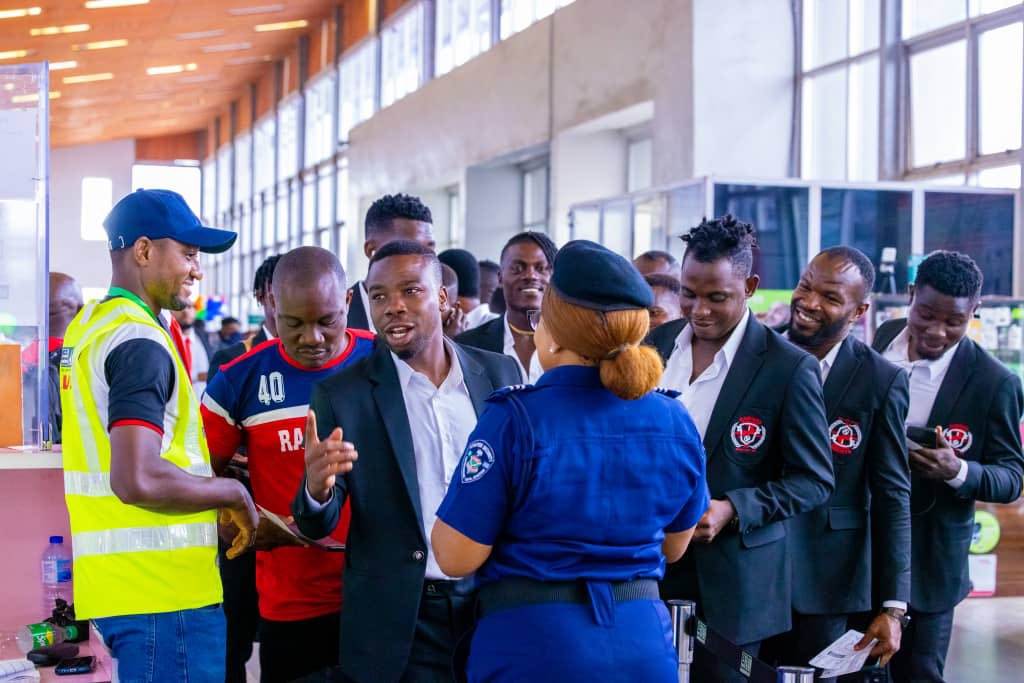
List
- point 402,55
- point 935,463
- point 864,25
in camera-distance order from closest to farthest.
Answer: point 935,463 < point 864,25 < point 402,55

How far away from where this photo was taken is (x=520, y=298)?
4062 mm

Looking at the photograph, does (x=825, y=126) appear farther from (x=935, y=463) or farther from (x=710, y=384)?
(x=710, y=384)

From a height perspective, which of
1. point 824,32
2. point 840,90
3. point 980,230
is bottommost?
point 980,230

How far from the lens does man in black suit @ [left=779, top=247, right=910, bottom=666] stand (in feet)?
10.3

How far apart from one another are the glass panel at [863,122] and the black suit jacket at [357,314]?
672 centimetres

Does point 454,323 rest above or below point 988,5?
below

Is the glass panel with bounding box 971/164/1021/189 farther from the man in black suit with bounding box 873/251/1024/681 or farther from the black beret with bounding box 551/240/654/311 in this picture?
the black beret with bounding box 551/240/654/311

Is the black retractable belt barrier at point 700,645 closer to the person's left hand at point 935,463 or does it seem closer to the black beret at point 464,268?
the person's left hand at point 935,463

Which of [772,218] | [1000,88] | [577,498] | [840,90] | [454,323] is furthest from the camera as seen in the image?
[840,90]

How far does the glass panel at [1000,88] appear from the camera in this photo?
8.28 metres

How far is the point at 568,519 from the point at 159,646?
42.6 inches

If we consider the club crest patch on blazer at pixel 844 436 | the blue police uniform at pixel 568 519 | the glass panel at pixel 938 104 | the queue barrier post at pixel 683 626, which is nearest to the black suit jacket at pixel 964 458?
the club crest patch on blazer at pixel 844 436

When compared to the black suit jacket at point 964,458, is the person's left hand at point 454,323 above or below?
above

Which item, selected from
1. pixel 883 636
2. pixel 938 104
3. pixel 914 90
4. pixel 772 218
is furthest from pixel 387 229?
pixel 914 90
